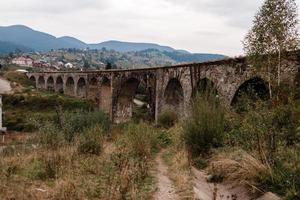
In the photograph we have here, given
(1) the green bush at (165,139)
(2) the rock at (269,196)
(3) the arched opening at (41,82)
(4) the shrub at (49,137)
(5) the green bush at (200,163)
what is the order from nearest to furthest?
(2) the rock at (269,196) < (4) the shrub at (49,137) < (5) the green bush at (200,163) < (1) the green bush at (165,139) < (3) the arched opening at (41,82)

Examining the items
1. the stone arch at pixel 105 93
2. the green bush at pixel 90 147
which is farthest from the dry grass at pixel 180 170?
the stone arch at pixel 105 93

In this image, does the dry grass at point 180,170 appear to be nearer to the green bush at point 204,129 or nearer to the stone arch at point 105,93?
the green bush at point 204,129

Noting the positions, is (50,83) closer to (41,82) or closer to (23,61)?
(41,82)

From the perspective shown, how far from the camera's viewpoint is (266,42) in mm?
14195

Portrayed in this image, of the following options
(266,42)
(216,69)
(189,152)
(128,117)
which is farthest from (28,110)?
(189,152)

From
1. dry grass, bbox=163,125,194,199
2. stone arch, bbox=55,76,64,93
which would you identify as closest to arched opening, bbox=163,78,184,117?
dry grass, bbox=163,125,194,199

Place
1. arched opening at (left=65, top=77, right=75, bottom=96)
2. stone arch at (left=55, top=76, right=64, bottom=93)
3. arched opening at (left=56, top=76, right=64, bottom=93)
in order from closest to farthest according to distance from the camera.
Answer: arched opening at (left=65, top=77, right=75, bottom=96) → arched opening at (left=56, top=76, right=64, bottom=93) → stone arch at (left=55, top=76, right=64, bottom=93)

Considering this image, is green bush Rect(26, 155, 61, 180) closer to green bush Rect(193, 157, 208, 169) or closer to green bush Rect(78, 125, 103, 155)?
green bush Rect(78, 125, 103, 155)

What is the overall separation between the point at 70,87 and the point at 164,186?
2219 inches

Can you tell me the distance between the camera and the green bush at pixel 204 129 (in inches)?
348

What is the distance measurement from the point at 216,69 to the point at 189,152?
374 inches

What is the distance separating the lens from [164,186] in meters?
6.63

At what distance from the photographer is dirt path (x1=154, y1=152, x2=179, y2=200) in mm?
5855

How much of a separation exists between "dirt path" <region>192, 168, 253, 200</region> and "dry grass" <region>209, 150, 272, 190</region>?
5.4 inches
